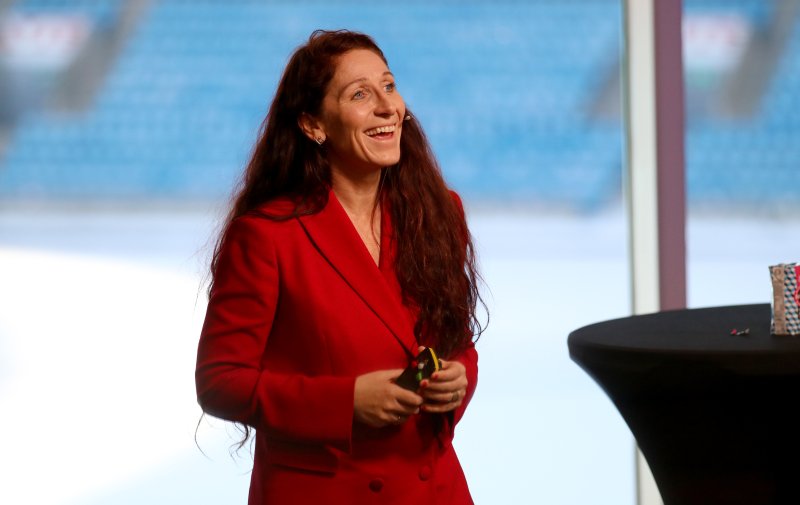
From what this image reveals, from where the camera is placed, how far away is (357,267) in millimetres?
1600

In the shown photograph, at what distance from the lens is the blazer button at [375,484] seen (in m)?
1.58

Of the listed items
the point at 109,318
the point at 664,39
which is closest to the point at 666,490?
the point at 664,39

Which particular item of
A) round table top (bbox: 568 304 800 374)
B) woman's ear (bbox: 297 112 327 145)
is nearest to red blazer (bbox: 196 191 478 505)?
woman's ear (bbox: 297 112 327 145)

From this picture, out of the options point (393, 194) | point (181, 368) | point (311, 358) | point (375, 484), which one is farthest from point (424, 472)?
point (181, 368)

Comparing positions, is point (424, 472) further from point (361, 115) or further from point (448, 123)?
point (448, 123)

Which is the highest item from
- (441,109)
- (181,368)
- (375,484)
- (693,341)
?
(441,109)

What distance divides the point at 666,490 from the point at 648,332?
0.28 m

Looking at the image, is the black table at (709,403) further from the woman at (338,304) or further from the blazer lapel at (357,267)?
the blazer lapel at (357,267)

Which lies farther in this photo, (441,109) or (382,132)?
(441,109)

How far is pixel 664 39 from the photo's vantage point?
3102mm

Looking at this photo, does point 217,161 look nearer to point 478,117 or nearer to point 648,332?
point 478,117

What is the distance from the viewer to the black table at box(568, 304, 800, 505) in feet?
5.70

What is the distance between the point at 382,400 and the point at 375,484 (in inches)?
5.8

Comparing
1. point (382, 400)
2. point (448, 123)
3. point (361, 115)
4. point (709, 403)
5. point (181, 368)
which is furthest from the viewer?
point (448, 123)
